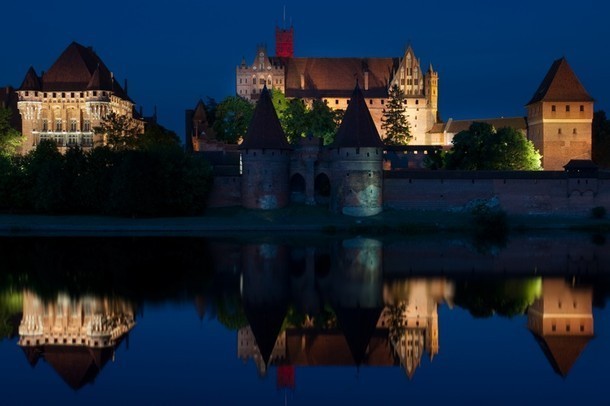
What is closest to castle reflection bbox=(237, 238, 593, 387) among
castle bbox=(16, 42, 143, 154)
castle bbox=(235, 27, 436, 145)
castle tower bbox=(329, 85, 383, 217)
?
castle tower bbox=(329, 85, 383, 217)

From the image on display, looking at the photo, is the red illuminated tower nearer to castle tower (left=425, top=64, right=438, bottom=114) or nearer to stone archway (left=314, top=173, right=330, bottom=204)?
castle tower (left=425, top=64, right=438, bottom=114)

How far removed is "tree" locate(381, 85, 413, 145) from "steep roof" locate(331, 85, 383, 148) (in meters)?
18.0

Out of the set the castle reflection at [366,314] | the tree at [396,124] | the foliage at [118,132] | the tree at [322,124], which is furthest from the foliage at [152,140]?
the castle reflection at [366,314]

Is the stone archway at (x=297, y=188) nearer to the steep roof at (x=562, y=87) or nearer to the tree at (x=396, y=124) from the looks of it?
the tree at (x=396, y=124)

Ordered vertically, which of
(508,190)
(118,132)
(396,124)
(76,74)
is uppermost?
(76,74)

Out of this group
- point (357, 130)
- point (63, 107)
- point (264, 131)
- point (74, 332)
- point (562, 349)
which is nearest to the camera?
point (562, 349)

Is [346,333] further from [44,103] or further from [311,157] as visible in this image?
[44,103]

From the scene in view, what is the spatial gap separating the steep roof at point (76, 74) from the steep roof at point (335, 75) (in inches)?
654

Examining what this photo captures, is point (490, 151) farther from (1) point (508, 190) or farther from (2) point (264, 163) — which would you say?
(2) point (264, 163)

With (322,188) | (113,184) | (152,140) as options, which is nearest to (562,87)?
(322,188)

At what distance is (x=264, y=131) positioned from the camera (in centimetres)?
4825

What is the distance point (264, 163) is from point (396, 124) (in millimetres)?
21638

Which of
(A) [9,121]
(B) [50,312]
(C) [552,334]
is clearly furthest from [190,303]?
(A) [9,121]

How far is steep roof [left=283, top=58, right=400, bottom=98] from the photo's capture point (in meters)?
76.0
